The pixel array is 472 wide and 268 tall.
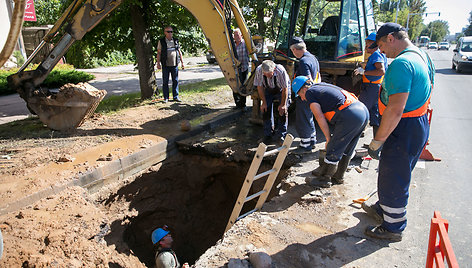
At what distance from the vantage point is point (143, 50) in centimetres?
816

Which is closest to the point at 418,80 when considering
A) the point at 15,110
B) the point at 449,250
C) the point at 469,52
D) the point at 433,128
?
the point at 449,250

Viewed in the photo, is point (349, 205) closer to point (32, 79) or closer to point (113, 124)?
point (113, 124)

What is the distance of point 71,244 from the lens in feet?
11.2

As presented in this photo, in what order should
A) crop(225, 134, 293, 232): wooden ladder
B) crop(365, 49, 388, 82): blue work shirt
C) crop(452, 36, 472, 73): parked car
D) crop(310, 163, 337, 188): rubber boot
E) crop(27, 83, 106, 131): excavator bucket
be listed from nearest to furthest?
crop(225, 134, 293, 232): wooden ladder
crop(310, 163, 337, 188): rubber boot
crop(365, 49, 388, 82): blue work shirt
crop(27, 83, 106, 131): excavator bucket
crop(452, 36, 472, 73): parked car

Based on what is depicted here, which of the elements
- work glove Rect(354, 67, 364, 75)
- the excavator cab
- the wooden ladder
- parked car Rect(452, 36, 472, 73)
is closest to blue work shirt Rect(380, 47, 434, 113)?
the wooden ladder

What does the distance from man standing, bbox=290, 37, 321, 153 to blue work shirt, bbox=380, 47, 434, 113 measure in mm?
2236

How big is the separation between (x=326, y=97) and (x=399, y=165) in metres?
1.23

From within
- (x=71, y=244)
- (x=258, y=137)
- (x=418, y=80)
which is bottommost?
(x=71, y=244)

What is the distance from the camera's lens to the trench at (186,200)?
522 centimetres

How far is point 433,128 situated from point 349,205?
4.49 m

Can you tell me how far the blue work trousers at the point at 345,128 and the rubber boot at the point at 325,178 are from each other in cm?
15

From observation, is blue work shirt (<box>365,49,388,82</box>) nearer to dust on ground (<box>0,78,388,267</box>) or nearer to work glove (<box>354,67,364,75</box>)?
work glove (<box>354,67,364,75</box>)

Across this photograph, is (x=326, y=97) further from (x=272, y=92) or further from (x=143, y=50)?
(x=143, y=50)

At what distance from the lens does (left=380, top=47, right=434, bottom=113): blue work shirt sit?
9.27 feet
